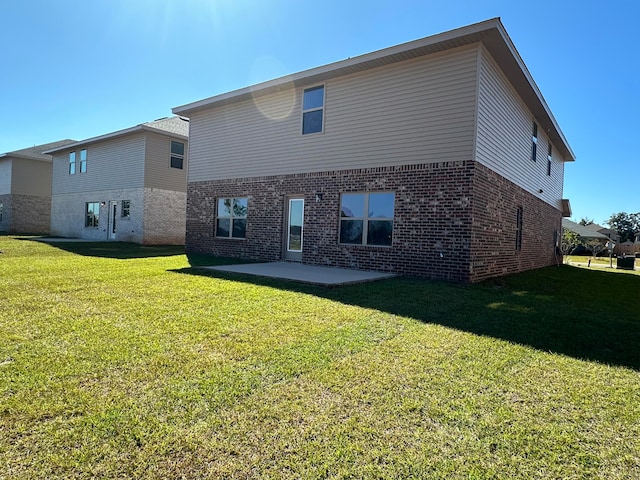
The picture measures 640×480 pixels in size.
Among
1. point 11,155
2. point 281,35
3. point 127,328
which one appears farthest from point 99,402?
point 11,155

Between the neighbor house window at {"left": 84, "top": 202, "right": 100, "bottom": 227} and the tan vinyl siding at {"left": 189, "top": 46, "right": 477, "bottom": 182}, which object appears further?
the neighbor house window at {"left": 84, "top": 202, "right": 100, "bottom": 227}

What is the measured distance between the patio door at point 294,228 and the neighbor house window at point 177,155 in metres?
10.8

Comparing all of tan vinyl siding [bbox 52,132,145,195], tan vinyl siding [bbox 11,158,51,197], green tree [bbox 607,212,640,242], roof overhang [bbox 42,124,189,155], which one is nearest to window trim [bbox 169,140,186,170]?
roof overhang [bbox 42,124,189,155]

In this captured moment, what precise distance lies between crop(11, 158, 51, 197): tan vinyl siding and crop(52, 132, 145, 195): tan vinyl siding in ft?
15.5

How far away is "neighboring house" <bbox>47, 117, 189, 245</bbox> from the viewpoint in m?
18.5

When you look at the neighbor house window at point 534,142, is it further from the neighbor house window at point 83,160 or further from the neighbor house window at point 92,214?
the neighbor house window at point 83,160

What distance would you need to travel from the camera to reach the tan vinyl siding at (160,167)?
18.4 metres

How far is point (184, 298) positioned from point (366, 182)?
5787 millimetres

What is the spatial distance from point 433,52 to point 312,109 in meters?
3.74

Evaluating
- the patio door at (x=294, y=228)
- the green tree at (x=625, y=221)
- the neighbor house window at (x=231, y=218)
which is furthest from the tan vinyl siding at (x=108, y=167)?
the green tree at (x=625, y=221)

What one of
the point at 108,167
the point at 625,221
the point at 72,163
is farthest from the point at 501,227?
the point at 625,221

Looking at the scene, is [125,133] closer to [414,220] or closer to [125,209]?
[125,209]

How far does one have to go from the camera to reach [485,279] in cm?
900

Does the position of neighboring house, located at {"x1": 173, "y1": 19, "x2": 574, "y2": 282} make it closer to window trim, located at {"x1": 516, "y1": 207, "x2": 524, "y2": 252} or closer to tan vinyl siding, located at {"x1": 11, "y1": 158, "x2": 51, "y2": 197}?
window trim, located at {"x1": 516, "y1": 207, "x2": 524, "y2": 252}
